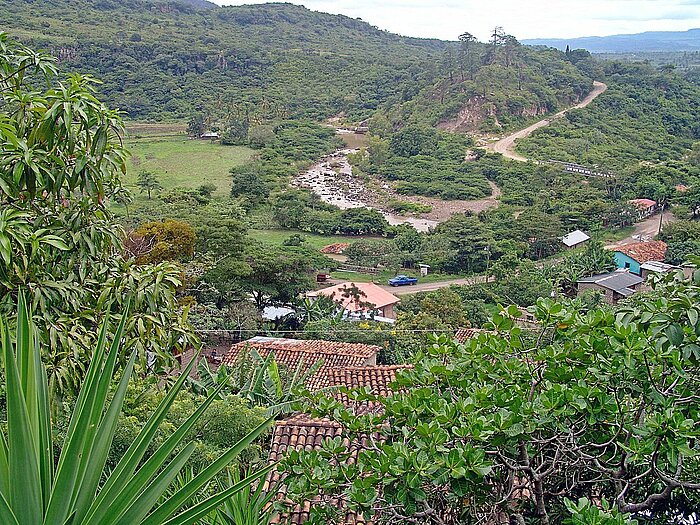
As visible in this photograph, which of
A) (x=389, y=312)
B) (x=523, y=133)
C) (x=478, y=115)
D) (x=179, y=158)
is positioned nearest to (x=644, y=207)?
(x=523, y=133)

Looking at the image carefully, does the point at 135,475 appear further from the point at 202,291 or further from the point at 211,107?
the point at 211,107

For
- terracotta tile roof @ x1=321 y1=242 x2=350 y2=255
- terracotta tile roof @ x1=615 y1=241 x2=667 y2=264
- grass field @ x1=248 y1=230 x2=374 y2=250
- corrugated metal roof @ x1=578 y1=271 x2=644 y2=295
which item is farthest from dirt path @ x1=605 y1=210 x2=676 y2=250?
grass field @ x1=248 y1=230 x2=374 y2=250

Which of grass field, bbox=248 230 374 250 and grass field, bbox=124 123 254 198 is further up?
grass field, bbox=124 123 254 198

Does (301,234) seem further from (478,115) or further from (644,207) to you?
(478,115)

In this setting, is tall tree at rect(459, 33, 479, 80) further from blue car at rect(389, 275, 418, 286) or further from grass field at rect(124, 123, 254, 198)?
blue car at rect(389, 275, 418, 286)

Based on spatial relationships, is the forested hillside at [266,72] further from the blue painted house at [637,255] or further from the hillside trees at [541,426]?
the hillside trees at [541,426]

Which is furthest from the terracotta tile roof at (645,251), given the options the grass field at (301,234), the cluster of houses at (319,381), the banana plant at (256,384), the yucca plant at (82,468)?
the yucca plant at (82,468)

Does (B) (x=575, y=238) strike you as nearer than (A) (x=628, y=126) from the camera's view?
Yes
